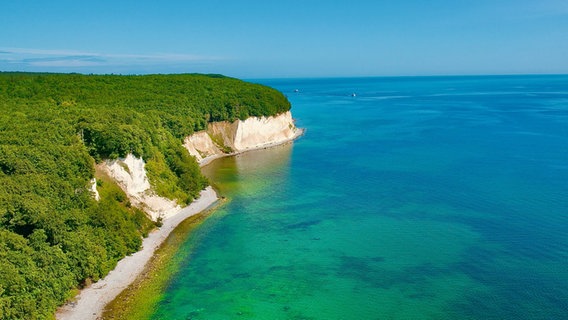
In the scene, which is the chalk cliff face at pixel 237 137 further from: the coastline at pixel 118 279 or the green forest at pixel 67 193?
the coastline at pixel 118 279

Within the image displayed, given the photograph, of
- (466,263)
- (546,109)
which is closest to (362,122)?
(546,109)

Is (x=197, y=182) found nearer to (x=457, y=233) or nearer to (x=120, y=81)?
(x=457, y=233)

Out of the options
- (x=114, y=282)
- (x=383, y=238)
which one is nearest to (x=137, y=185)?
(x=114, y=282)

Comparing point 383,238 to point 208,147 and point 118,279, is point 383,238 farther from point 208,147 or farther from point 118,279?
point 208,147

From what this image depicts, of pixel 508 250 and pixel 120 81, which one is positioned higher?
pixel 120 81

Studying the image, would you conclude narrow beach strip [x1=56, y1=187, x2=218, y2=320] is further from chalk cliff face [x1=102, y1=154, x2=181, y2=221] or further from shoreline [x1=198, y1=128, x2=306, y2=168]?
shoreline [x1=198, y1=128, x2=306, y2=168]

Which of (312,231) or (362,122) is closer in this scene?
(312,231)
